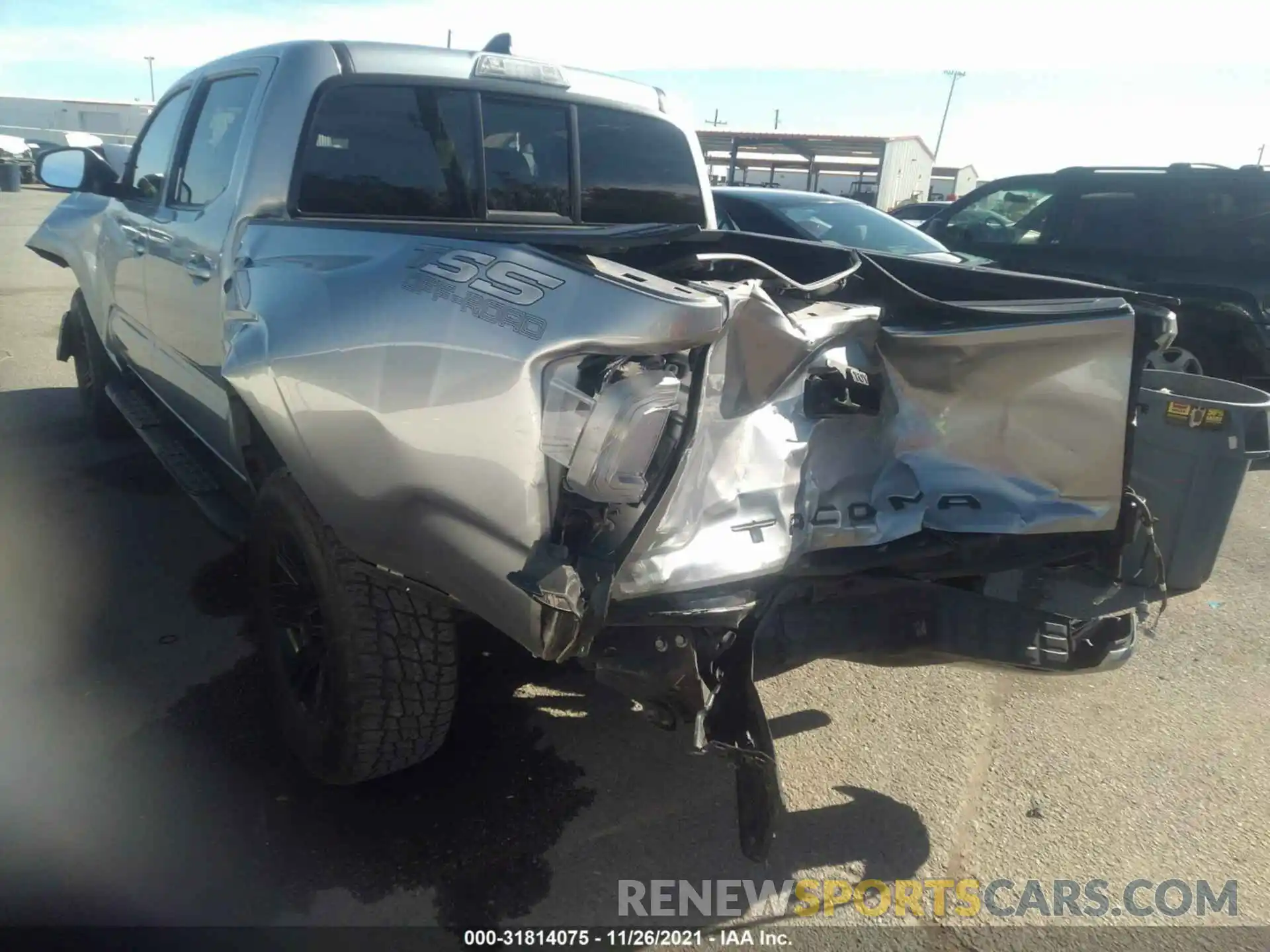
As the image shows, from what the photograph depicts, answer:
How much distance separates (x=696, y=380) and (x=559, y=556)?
47cm

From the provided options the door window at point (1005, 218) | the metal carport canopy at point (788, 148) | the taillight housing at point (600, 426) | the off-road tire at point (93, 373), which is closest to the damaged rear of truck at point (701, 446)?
the taillight housing at point (600, 426)

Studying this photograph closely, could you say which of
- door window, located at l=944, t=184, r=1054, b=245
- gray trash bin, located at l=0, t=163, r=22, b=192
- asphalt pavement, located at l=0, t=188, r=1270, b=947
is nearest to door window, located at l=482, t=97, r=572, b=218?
asphalt pavement, located at l=0, t=188, r=1270, b=947

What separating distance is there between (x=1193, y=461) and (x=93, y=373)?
5.67m

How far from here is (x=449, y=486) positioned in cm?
193

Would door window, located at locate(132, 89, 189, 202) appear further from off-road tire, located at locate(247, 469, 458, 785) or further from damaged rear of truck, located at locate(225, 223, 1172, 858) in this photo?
off-road tire, located at locate(247, 469, 458, 785)

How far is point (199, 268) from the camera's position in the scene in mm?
3074

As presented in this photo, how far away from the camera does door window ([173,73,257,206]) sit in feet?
10.4

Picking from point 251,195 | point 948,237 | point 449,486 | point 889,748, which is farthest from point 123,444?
point 948,237

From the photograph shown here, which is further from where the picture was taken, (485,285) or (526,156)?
(526,156)

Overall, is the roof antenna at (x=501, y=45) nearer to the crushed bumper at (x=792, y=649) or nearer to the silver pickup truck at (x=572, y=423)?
the silver pickup truck at (x=572, y=423)

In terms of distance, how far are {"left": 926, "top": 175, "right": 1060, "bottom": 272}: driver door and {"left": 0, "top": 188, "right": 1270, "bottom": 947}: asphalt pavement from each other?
4628mm

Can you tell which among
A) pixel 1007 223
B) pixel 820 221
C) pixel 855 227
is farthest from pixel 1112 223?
pixel 820 221

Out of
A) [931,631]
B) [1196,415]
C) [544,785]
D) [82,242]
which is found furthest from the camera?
[82,242]

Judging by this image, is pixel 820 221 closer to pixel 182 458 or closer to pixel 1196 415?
pixel 1196 415
